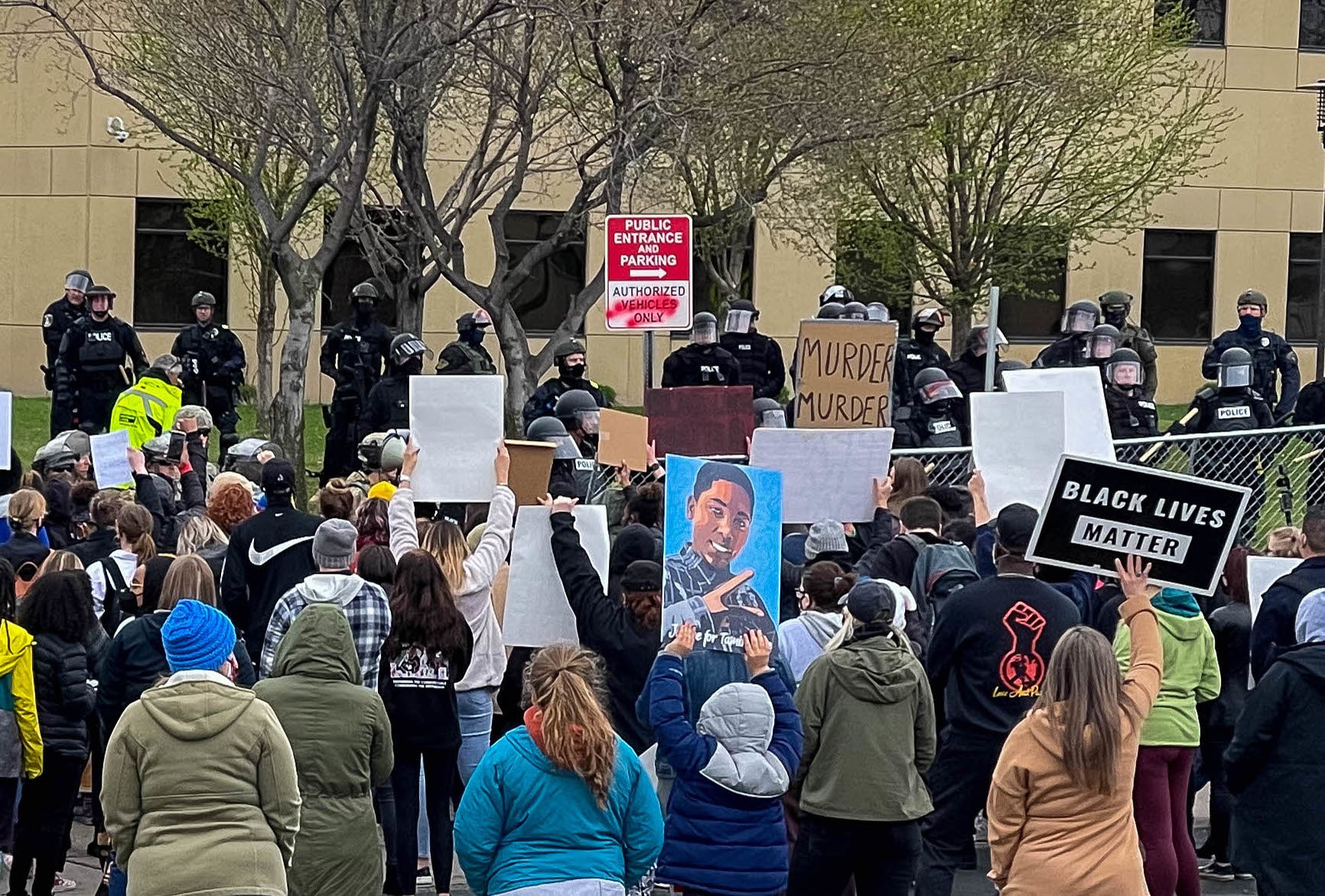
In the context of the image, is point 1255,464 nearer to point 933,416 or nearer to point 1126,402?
point 1126,402

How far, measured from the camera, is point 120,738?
5.79 m

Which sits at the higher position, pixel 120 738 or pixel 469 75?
pixel 469 75

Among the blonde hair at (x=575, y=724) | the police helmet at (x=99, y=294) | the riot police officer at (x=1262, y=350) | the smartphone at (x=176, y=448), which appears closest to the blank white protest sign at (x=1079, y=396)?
the smartphone at (x=176, y=448)

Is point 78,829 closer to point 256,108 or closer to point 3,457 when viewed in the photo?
point 3,457

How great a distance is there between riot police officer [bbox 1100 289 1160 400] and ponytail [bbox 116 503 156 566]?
33.1ft

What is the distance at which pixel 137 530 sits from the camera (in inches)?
352

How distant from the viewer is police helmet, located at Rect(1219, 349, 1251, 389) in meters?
14.4

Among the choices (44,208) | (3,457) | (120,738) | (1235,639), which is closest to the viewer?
(120,738)

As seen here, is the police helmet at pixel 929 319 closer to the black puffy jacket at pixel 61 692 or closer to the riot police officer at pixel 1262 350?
the riot police officer at pixel 1262 350

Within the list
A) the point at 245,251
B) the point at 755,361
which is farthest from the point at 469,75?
the point at 245,251

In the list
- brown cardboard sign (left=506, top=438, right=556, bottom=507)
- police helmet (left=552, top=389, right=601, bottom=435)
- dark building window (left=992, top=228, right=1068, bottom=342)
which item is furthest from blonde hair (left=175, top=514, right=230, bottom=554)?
dark building window (left=992, top=228, right=1068, bottom=342)

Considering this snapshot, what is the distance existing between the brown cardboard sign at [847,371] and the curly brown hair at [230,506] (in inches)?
134

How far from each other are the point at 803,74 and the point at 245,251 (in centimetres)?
1343

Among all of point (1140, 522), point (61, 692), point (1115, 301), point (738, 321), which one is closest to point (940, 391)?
point (738, 321)
